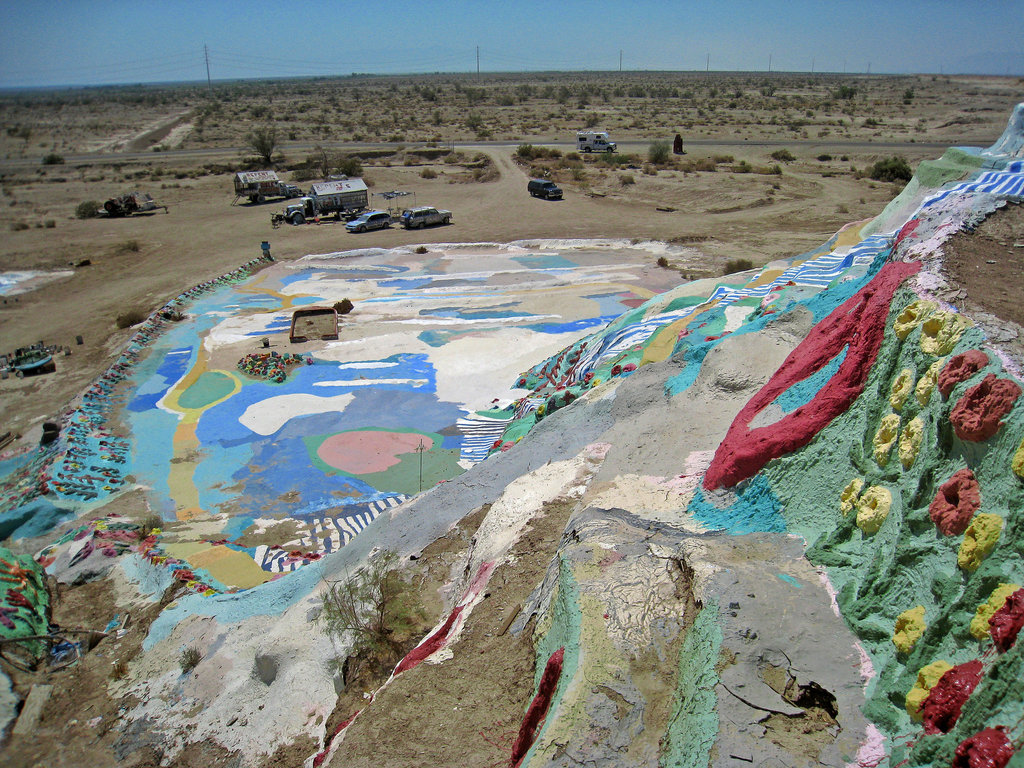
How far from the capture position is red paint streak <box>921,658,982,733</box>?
378 cm

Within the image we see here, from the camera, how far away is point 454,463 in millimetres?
14859

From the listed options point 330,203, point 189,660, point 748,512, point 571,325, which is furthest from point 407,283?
point 748,512

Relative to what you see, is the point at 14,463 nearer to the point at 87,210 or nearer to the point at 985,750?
the point at 985,750

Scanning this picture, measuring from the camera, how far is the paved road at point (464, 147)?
5694 centimetres

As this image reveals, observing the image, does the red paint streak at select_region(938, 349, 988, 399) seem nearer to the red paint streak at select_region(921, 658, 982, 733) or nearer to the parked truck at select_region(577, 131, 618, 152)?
the red paint streak at select_region(921, 658, 982, 733)

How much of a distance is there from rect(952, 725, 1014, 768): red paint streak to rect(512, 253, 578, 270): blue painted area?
2652cm

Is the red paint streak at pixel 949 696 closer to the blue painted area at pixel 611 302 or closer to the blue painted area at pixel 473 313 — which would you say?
the blue painted area at pixel 611 302

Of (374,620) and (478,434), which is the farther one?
(478,434)

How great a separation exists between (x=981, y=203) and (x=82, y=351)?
2497 centimetres

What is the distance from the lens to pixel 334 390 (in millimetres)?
18391

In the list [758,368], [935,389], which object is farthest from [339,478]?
[935,389]

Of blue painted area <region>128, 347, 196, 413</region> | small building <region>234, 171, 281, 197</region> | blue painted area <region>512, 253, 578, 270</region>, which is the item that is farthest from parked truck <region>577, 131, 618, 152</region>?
blue painted area <region>128, 347, 196, 413</region>

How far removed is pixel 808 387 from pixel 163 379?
1824 centimetres

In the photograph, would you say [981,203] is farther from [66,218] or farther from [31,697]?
[66,218]
